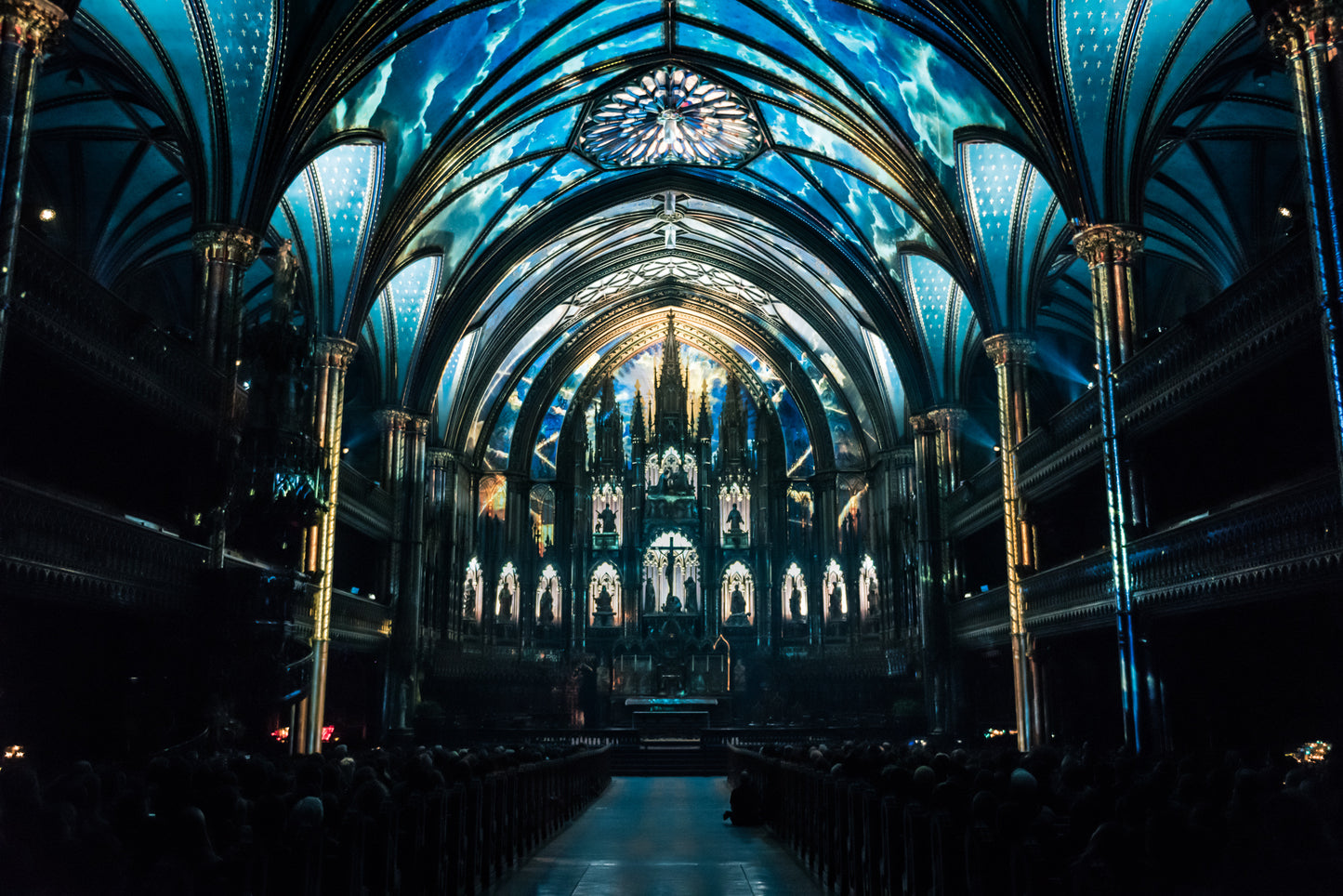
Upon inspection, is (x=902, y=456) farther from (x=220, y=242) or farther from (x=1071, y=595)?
(x=220, y=242)

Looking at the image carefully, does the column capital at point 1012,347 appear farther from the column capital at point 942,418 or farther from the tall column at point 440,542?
the tall column at point 440,542

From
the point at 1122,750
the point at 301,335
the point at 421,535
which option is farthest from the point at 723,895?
the point at 421,535

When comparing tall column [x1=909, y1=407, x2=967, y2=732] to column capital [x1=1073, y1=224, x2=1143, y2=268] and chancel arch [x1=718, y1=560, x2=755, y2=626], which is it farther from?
column capital [x1=1073, y1=224, x2=1143, y2=268]

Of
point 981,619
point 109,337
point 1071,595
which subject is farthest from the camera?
point 981,619

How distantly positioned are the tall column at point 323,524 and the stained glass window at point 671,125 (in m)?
8.82

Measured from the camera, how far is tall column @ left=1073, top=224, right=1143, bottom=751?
1656 centimetres

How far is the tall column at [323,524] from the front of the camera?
66.9 feet

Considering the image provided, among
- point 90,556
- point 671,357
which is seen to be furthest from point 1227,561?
point 671,357

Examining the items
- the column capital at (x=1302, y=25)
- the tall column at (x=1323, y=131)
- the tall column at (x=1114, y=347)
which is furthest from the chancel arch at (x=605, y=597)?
the column capital at (x=1302, y=25)

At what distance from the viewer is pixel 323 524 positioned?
838 inches

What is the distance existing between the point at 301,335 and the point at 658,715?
18.1 metres

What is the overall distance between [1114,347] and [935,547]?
1133 cm

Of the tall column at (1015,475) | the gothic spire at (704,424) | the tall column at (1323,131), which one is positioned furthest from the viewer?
the gothic spire at (704,424)

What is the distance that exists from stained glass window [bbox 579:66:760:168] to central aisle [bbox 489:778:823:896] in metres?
16.6
